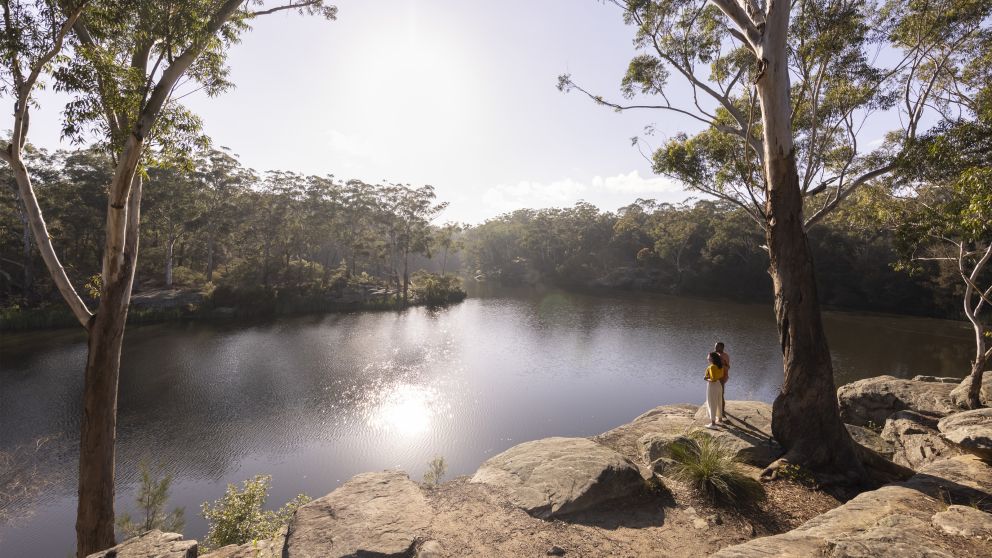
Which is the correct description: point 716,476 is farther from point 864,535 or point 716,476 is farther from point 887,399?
point 887,399

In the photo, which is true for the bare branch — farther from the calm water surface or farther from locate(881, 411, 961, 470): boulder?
the calm water surface

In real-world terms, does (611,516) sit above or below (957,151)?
below

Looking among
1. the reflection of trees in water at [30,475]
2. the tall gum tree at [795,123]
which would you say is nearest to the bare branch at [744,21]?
the tall gum tree at [795,123]

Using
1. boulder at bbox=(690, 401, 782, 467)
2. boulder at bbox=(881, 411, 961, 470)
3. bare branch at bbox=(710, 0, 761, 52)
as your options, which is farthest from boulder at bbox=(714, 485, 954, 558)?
bare branch at bbox=(710, 0, 761, 52)

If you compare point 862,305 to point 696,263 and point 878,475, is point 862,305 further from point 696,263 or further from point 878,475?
point 878,475

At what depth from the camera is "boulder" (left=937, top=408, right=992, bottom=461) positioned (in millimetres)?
4773

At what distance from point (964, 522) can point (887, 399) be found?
8.12 m

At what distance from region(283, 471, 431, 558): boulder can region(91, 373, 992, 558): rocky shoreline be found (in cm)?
1

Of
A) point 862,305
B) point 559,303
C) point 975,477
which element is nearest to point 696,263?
point 862,305

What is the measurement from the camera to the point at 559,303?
37.0 metres

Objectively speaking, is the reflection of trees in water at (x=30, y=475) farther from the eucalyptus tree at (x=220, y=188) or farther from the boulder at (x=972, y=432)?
the eucalyptus tree at (x=220, y=188)

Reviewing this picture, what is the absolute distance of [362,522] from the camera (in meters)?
4.15

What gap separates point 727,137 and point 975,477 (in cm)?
760

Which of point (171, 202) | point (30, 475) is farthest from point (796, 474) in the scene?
point (171, 202)
